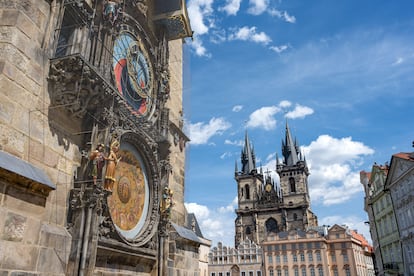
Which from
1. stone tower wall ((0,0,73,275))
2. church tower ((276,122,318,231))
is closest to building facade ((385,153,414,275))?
stone tower wall ((0,0,73,275))

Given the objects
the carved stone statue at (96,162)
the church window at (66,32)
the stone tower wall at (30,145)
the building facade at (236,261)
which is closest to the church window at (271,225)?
the building facade at (236,261)

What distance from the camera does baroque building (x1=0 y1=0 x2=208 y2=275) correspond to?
511 cm

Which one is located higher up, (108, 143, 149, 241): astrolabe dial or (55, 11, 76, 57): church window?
(55, 11, 76, 57): church window

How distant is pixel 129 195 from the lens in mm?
8000

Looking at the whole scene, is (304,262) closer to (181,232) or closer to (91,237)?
(181,232)

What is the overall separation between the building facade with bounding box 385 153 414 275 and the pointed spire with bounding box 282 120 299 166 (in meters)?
61.2

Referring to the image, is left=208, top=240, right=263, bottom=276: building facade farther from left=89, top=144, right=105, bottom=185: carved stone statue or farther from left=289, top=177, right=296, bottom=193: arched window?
left=89, top=144, right=105, bottom=185: carved stone statue

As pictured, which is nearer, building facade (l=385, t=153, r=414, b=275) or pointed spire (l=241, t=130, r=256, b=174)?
building facade (l=385, t=153, r=414, b=275)

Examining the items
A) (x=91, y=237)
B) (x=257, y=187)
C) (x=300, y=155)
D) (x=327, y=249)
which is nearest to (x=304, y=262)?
(x=327, y=249)

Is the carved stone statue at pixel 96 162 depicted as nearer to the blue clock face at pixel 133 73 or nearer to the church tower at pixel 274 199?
the blue clock face at pixel 133 73

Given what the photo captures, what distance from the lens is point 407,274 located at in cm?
2489

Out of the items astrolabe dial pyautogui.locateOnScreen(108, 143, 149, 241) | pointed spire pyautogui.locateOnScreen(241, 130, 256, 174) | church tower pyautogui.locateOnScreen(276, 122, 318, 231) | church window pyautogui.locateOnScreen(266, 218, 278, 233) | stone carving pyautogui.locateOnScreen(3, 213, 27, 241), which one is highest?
pointed spire pyautogui.locateOnScreen(241, 130, 256, 174)

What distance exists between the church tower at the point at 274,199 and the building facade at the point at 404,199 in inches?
1998

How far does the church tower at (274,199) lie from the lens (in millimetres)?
77875
